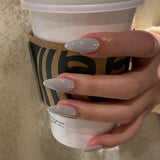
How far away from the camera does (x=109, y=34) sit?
339 mm

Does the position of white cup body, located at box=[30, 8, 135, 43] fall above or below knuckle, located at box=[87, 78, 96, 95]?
above

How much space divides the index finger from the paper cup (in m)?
0.02

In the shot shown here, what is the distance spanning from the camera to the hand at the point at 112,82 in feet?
1.11

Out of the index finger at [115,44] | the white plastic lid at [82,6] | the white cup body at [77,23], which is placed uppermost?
the white plastic lid at [82,6]

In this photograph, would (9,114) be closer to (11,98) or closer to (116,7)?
(11,98)

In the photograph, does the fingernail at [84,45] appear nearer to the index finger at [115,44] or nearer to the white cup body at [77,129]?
the index finger at [115,44]

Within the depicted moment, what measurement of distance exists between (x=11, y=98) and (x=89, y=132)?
0.24 m

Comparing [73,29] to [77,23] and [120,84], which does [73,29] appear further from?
[120,84]

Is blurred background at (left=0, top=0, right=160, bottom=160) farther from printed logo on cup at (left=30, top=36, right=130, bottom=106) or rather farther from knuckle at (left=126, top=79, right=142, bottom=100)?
knuckle at (left=126, top=79, right=142, bottom=100)

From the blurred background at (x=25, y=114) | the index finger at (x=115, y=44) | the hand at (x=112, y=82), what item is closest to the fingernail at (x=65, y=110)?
the hand at (x=112, y=82)

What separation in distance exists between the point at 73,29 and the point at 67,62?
0.19 feet

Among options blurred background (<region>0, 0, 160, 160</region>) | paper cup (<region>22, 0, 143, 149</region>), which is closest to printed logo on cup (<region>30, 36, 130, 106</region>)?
paper cup (<region>22, 0, 143, 149</region>)

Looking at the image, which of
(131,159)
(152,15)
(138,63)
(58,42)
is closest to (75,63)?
(58,42)

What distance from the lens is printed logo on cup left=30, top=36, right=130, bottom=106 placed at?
1.20 ft
